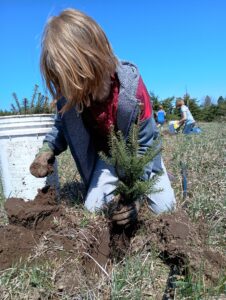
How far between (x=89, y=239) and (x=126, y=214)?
243mm

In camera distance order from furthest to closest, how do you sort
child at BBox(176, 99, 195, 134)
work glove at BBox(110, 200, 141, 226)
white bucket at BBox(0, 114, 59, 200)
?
child at BBox(176, 99, 195, 134), white bucket at BBox(0, 114, 59, 200), work glove at BBox(110, 200, 141, 226)

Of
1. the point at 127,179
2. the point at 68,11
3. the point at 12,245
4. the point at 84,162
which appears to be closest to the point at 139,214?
the point at 127,179

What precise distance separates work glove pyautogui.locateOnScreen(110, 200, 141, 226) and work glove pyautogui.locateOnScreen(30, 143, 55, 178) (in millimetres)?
544

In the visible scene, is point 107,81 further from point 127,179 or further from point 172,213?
point 172,213

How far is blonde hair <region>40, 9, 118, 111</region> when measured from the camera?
77.4 inches

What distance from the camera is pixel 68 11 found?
2.15 meters

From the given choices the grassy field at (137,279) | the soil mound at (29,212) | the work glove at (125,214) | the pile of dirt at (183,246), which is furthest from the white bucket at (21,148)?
the pile of dirt at (183,246)

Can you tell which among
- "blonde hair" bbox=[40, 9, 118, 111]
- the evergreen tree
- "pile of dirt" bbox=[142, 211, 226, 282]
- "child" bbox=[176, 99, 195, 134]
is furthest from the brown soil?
"child" bbox=[176, 99, 195, 134]

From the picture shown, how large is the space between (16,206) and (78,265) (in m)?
0.53

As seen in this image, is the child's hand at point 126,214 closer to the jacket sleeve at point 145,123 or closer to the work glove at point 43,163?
the jacket sleeve at point 145,123

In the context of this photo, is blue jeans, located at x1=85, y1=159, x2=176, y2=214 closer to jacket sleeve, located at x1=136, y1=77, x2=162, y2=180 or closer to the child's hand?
jacket sleeve, located at x1=136, y1=77, x2=162, y2=180

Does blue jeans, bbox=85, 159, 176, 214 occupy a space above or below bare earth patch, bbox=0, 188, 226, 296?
above

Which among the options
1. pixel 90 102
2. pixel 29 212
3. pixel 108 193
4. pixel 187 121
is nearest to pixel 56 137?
→ pixel 90 102

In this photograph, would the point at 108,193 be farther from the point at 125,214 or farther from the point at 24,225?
the point at 24,225
